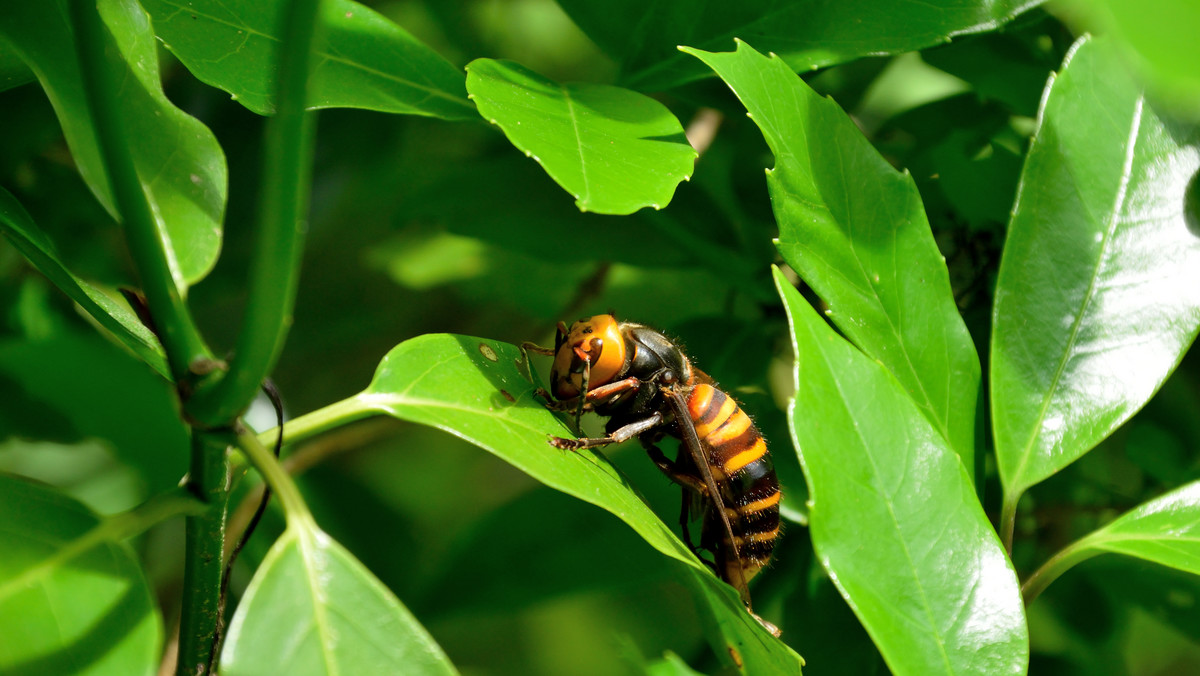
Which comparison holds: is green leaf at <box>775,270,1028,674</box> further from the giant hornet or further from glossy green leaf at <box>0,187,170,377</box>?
glossy green leaf at <box>0,187,170,377</box>

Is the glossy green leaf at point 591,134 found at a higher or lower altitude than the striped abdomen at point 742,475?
higher

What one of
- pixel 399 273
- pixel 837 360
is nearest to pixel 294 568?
pixel 837 360

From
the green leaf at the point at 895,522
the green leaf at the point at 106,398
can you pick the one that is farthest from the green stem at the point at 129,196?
the green leaf at the point at 106,398

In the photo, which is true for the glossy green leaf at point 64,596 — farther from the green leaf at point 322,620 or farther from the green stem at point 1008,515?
the green stem at point 1008,515

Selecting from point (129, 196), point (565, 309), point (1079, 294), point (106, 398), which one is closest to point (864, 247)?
point (1079, 294)

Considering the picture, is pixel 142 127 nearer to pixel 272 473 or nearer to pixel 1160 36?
pixel 272 473
